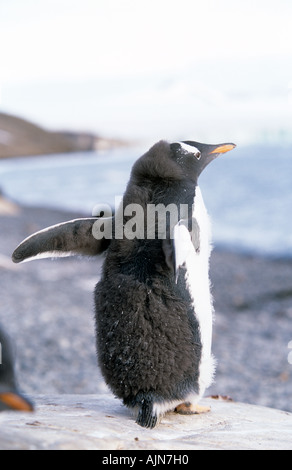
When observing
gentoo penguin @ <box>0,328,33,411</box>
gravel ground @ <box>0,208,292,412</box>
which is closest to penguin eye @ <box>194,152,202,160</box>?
gentoo penguin @ <box>0,328,33,411</box>

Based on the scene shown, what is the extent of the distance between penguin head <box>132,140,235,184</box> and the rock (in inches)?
30.2

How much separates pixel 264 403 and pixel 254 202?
12.1 m

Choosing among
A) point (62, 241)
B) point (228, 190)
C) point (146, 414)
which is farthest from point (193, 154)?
point (228, 190)

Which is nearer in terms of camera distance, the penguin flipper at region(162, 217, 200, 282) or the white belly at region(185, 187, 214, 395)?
the penguin flipper at region(162, 217, 200, 282)

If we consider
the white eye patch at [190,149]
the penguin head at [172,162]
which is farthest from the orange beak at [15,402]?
the white eye patch at [190,149]

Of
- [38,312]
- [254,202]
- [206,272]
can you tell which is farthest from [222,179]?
[206,272]

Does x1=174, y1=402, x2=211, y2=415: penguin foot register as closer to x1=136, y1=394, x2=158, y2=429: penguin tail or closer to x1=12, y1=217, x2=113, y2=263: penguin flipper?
x1=136, y1=394, x2=158, y2=429: penguin tail

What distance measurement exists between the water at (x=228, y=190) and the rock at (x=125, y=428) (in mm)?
6000

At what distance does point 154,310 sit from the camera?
6.20 ft

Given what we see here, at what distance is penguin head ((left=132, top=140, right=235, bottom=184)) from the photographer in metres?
1.99

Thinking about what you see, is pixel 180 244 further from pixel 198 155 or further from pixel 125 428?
pixel 125 428

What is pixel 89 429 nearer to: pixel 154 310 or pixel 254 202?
pixel 154 310

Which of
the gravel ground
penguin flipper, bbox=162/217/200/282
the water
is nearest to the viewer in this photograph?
penguin flipper, bbox=162/217/200/282

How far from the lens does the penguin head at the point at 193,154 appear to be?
6.68 ft
